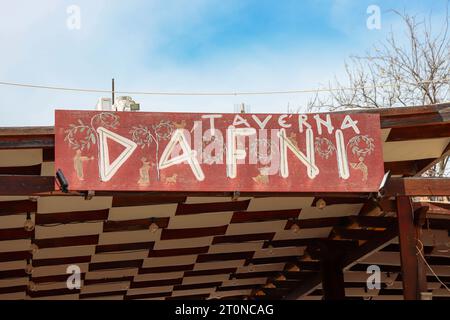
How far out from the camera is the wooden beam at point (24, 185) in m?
5.93

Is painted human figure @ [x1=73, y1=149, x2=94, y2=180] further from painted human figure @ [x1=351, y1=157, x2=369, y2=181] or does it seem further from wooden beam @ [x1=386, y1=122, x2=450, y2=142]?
wooden beam @ [x1=386, y1=122, x2=450, y2=142]

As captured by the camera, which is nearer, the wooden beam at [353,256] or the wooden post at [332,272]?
the wooden beam at [353,256]

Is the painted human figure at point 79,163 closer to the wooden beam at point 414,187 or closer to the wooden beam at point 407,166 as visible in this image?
the wooden beam at point 414,187

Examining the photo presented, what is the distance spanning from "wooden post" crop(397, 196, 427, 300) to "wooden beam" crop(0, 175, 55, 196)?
303 centimetres

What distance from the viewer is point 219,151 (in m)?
6.21

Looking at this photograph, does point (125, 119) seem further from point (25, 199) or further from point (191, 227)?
point (191, 227)

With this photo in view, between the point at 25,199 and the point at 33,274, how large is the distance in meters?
2.07

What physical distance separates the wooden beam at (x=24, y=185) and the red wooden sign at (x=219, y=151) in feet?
0.63

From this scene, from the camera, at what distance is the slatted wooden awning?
6715 mm

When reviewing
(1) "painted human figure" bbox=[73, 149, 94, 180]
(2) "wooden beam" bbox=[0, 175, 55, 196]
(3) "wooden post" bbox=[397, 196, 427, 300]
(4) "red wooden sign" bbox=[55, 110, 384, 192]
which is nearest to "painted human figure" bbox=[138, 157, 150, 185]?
(4) "red wooden sign" bbox=[55, 110, 384, 192]

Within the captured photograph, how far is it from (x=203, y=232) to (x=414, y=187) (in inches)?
103

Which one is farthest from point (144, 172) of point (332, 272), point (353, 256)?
point (332, 272)

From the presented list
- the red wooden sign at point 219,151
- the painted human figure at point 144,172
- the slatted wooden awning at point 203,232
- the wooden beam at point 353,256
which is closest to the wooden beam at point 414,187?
the slatted wooden awning at point 203,232

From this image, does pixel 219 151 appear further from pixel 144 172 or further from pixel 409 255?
pixel 409 255
